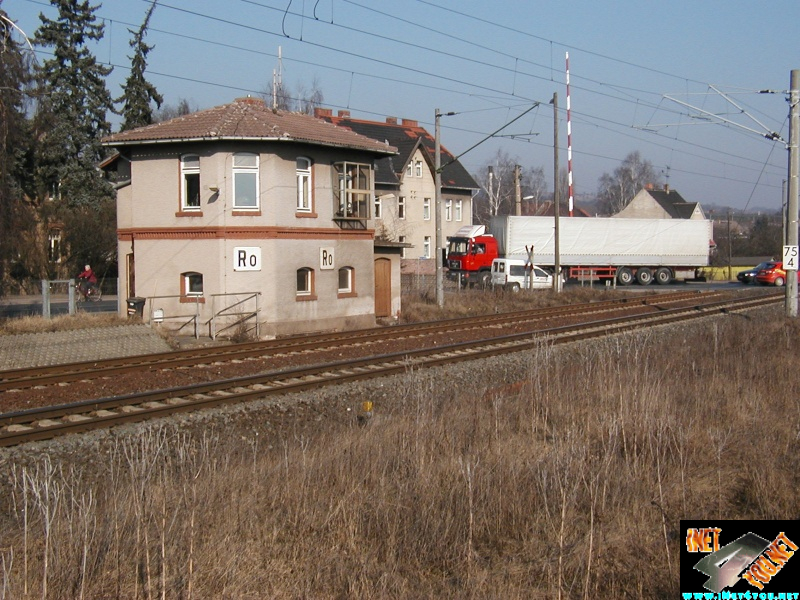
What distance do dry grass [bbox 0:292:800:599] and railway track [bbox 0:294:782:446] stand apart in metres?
1.19

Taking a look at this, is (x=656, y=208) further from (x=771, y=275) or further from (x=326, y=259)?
(x=326, y=259)

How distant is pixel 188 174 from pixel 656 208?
74.0 m

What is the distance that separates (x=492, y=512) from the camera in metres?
6.62

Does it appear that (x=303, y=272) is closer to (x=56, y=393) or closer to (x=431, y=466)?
(x=56, y=393)

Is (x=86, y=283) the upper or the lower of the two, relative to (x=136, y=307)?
upper

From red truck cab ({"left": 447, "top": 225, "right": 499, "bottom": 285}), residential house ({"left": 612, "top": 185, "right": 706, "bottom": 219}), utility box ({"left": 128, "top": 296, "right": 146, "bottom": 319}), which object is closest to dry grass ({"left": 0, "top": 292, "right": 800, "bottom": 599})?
utility box ({"left": 128, "top": 296, "right": 146, "bottom": 319})

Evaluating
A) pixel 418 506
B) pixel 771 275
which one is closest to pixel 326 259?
pixel 418 506

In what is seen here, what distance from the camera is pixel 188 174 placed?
24.1m

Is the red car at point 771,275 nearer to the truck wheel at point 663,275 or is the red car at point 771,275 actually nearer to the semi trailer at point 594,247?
the semi trailer at point 594,247

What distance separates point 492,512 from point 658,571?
4.74 ft

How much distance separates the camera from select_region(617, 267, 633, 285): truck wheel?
5591cm

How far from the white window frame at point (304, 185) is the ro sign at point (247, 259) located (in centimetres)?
208

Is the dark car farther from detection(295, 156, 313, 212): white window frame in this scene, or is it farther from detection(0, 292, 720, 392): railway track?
detection(295, 156, 313, 212): white window frame

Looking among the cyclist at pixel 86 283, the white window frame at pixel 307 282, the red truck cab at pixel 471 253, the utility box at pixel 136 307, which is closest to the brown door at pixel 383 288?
the white window frame at pixel 307 282
